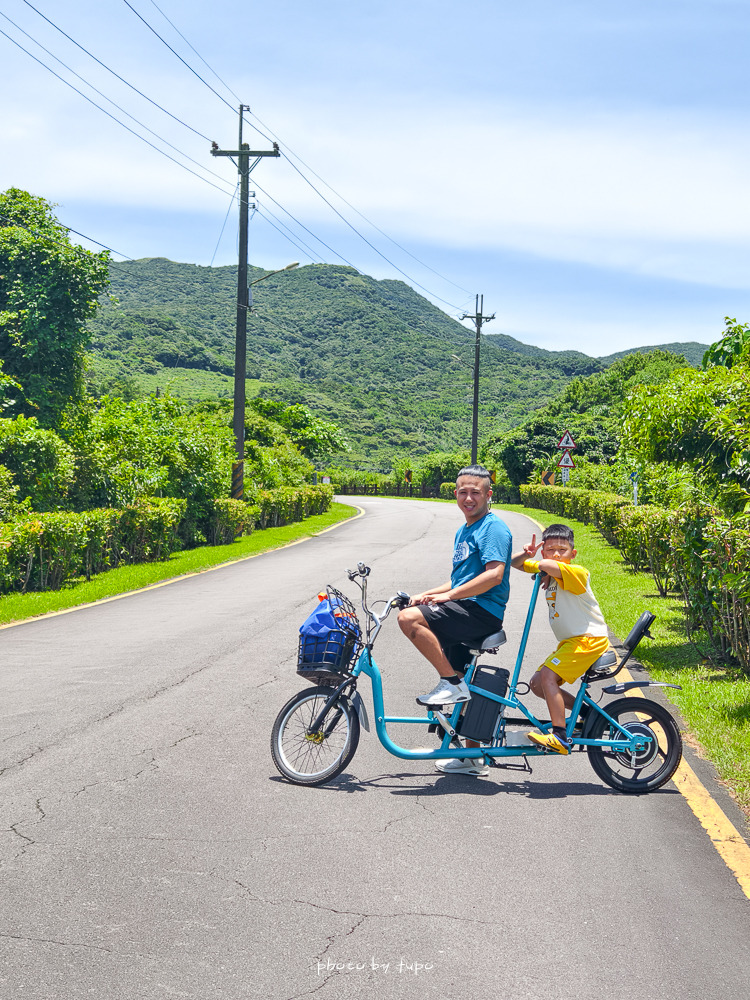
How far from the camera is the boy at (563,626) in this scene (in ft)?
18.3

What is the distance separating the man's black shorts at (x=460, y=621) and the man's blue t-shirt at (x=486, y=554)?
0.05 meters

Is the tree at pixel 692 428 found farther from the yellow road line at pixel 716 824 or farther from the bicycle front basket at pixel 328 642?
the bicycle front basket at pixel 328 642

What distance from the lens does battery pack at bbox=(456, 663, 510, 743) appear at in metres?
5.58

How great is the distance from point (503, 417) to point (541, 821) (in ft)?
377

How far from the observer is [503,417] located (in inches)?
4660

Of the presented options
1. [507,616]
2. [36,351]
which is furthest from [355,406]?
[507,616]

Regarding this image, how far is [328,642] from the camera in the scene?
5484 mm

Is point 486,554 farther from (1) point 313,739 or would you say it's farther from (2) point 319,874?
(2) point 319,874

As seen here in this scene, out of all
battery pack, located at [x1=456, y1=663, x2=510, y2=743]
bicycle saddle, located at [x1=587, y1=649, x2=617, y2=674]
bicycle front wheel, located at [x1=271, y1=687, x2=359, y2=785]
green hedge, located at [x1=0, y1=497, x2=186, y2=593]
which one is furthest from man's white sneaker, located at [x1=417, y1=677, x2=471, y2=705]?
green hedge, located at [x1=0, y1=497, x2=186, y2=593]

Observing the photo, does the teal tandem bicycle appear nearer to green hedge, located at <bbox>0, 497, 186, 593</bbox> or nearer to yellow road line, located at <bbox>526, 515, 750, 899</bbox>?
yellow road line, located at <bbox>526, 515, 750, 899</bbox>

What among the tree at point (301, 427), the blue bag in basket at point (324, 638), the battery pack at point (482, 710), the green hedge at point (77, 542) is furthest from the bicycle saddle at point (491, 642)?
the tree at point (301, 427)

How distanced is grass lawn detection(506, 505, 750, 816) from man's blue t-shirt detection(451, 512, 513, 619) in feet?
6.07

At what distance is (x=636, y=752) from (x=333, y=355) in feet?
485

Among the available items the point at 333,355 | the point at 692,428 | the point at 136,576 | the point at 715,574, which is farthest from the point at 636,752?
the point at 333,355
